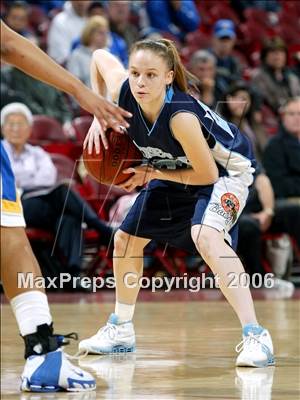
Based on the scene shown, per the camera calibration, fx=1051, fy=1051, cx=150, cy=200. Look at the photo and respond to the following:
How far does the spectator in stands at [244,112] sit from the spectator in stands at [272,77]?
1.95 metres

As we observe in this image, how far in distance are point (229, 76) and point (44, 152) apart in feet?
11.3

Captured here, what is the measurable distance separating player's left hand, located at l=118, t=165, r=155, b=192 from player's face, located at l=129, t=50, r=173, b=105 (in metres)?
0.31

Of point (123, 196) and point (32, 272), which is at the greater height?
point (123, 196)

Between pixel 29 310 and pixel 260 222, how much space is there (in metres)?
→ 5.74

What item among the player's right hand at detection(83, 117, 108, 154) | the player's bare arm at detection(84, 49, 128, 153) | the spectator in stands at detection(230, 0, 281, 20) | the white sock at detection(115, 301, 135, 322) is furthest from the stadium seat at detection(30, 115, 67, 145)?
the spectator in stands at detection(230, 0, 281, 20)

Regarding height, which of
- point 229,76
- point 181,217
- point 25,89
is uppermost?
point 229,76

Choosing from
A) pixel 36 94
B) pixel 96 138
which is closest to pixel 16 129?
pixel 36 94

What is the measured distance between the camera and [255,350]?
4.53 metres

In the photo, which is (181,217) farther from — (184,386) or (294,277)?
(294,277)

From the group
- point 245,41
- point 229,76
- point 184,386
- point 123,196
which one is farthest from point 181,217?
point 245,41

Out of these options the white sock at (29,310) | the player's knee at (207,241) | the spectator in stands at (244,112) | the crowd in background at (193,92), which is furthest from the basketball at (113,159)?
the spectator in stands at (244,112)

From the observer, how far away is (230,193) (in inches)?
189

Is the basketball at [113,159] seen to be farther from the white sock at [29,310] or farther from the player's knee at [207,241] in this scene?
the white sock at [29,310]

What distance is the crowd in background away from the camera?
341 inches
